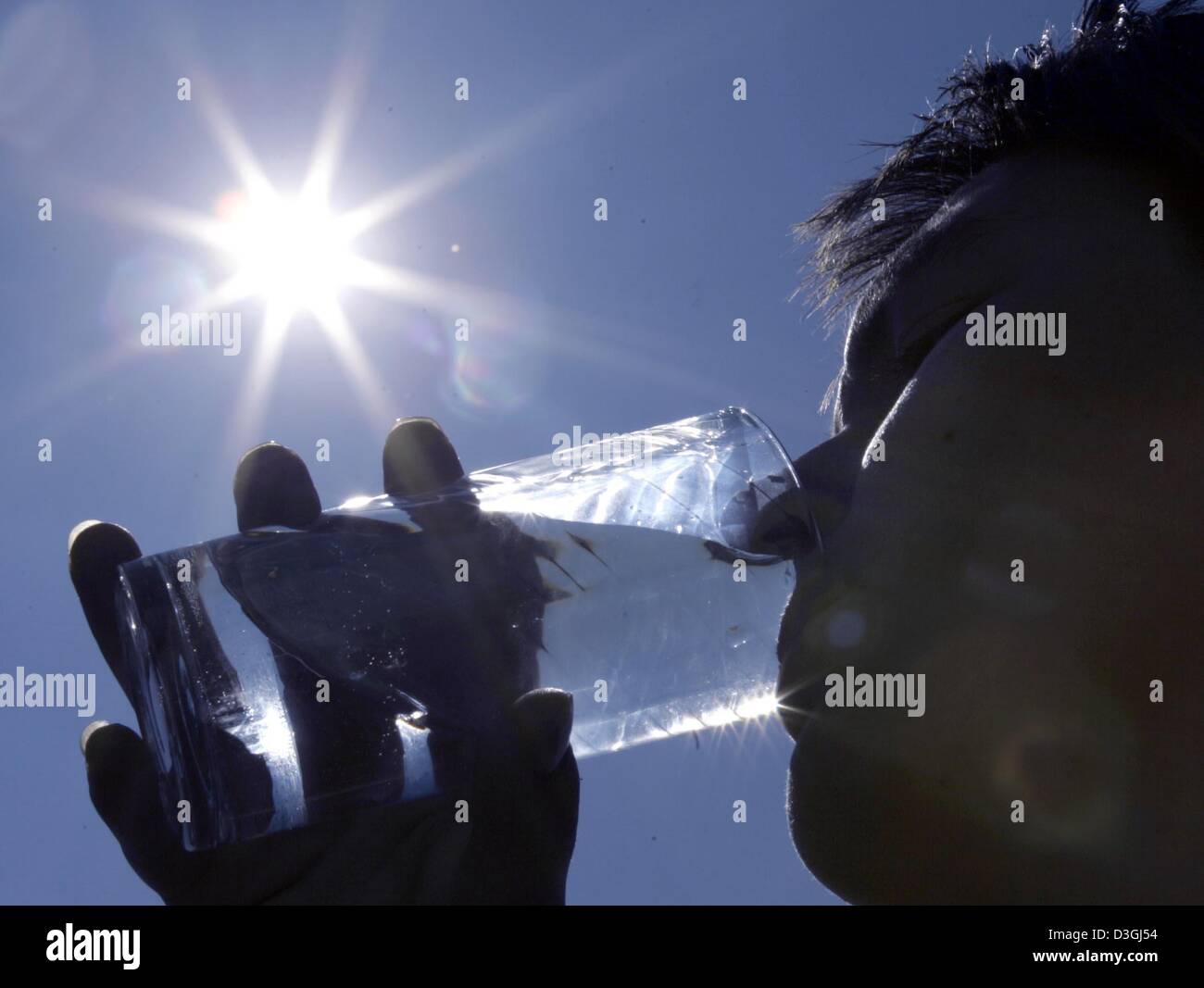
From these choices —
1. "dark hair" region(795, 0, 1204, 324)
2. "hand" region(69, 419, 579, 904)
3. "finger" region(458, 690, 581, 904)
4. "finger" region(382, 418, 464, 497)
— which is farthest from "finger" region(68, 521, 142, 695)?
"dark hair" region(795, 0, 1204, 324)

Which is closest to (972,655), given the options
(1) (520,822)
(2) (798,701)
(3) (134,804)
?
(2) (798,701)

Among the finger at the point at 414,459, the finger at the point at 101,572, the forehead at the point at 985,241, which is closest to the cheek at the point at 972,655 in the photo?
the forehead at the point at 985,241

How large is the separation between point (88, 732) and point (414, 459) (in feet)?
1.87

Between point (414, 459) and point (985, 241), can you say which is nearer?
point (985, 241)

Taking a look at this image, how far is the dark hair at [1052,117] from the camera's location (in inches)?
45.6

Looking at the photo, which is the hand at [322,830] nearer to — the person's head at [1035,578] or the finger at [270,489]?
the finger at [270,489]

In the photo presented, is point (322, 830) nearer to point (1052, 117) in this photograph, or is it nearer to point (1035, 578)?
point (1035, 578)

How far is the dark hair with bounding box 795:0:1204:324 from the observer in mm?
1157

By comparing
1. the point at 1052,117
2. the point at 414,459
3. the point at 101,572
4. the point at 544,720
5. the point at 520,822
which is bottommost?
the point at 520,822

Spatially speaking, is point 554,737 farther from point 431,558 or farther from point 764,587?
point 764,587

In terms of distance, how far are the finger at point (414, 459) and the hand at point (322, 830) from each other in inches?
7.8

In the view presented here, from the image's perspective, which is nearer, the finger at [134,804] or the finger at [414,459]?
the finger at [134,804]

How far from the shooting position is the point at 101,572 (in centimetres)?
127

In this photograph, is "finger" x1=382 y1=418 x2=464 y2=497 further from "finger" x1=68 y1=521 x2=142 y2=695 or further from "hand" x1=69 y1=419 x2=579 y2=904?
"finger" x1=68 y1=521 x2=142 y2=695
